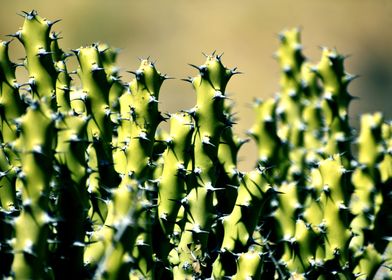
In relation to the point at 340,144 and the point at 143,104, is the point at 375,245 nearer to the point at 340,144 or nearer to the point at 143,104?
the point at 340,144

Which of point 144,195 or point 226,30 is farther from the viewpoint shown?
point 226,30

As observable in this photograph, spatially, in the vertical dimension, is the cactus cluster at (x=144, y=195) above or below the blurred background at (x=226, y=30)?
below

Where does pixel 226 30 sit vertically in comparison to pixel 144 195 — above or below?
above

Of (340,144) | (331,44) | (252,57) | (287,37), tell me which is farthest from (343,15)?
(340,144)

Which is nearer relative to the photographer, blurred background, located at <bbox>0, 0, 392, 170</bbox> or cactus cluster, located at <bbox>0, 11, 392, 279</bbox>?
cactus cluster, located at <bbox>0, 11, 392, 279</bbox>

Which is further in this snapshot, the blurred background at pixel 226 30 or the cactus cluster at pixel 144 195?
the blurred background at pixel 226 30

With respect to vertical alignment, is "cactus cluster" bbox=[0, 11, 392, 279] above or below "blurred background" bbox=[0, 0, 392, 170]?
below
